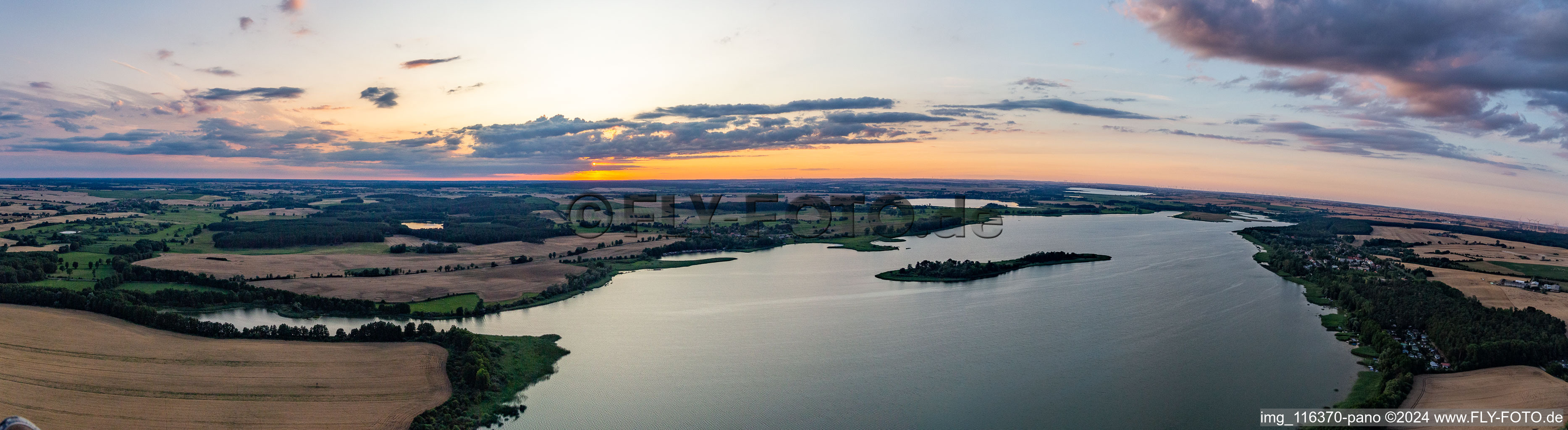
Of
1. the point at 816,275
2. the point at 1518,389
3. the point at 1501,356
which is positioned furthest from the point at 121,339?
the point at 1501,356

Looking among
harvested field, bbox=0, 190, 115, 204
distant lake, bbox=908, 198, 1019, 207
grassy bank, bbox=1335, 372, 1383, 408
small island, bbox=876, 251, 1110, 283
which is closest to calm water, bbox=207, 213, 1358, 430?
grassy bank, bbox=1335, 372, 1383, 408

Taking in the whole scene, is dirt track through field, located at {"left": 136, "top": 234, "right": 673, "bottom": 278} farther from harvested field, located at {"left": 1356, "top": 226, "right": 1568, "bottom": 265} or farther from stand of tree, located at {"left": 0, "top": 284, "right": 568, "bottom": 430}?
harvested field, located at {"left": 1356, "top": 226, "right": 1568, "bottom": 265}

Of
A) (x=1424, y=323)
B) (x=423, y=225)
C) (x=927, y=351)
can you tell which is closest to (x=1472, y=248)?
(x=1424, y=323)

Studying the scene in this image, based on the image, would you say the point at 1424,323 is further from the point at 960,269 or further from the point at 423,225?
the point at 423,225

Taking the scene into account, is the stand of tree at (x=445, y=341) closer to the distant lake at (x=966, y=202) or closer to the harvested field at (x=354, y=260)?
the harvested field at (x=354, y=260)

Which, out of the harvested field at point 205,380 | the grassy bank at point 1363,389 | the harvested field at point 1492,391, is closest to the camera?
the harvested field at point 205,380

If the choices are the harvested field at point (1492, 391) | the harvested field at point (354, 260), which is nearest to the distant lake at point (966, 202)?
the harvested field at point (354, 260)
